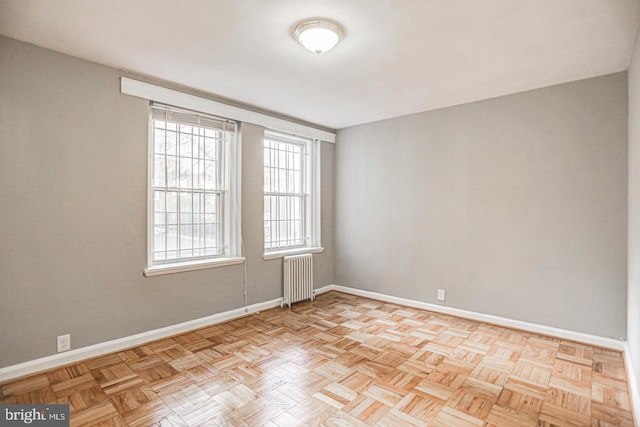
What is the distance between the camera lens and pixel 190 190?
12.1ft

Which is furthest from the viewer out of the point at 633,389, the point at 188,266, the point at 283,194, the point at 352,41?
the point at 283,194

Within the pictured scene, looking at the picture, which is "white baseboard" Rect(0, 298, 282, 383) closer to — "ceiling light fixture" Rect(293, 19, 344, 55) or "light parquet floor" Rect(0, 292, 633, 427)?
"light parquet floor" Rect(0, 292, 633, 427)

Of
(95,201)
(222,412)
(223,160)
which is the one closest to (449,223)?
(223,160)

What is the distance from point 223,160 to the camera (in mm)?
4023

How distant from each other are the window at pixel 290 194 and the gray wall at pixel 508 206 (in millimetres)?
691

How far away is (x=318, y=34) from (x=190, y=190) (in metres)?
2.18

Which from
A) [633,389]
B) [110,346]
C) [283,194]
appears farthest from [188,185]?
[633,389]

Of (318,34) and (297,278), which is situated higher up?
(318,34)

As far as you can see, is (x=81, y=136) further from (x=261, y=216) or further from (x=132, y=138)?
(x=261, y=216)

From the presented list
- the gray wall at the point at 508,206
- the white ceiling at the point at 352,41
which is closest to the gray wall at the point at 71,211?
the white ceiling at the point at 352,41

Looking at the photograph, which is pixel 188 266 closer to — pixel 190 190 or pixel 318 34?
pixel 190 190

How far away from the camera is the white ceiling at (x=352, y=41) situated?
7.01 ft

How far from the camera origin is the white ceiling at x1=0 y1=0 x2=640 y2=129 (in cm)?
214
